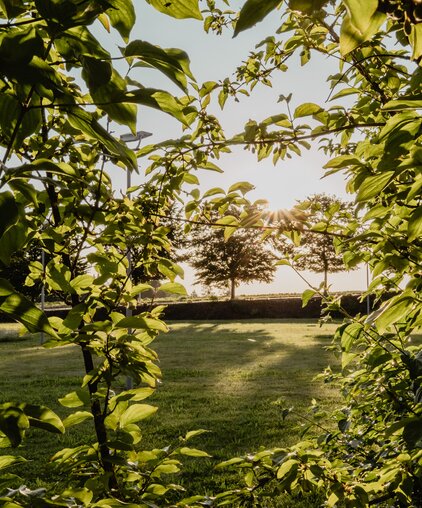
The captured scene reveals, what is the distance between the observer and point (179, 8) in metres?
0.64

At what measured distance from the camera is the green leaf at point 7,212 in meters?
0.66

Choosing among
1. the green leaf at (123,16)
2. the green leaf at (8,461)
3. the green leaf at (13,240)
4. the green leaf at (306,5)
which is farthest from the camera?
the green leaf at (8,461)

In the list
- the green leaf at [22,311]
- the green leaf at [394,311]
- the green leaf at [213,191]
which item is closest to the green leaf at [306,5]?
the green leaf at [22,311]

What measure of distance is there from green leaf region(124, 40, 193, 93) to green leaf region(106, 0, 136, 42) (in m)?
0.07

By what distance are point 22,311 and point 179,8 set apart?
0.48 metres

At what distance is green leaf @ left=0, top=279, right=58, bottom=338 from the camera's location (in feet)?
2.21

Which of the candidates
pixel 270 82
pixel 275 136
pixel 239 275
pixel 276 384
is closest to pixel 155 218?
pixel 275 136

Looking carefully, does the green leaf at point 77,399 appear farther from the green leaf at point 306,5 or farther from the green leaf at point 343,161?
the green leaf at point 306,5

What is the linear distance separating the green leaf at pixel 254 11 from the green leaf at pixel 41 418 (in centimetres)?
65

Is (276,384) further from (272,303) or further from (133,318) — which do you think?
(272,303)

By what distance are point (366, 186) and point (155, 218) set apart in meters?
0.99

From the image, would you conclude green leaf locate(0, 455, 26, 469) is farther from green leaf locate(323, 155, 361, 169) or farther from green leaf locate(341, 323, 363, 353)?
green leaf locate(341, 323, 363, 353)

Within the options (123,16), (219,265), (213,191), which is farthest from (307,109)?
(219,265)

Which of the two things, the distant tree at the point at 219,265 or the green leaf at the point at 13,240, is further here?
the distant tree at the point at 219,265
